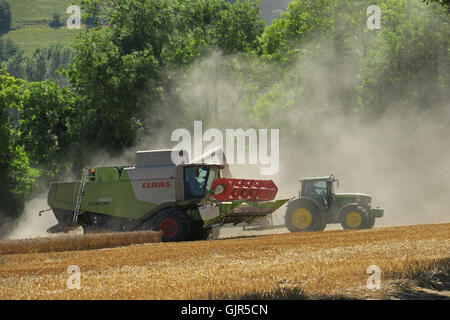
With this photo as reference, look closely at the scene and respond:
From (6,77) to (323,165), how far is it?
2320 cm

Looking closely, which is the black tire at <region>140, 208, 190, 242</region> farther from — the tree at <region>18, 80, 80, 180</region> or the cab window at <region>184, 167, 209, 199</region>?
the tree at <region>18, 80, 80, 180</region>

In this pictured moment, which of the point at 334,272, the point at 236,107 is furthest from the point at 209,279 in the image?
the point at 236,107

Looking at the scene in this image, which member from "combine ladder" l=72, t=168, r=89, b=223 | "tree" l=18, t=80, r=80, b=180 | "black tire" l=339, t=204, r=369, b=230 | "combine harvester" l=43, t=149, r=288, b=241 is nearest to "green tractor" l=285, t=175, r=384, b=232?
"black tire" l=339, t=204, r=369, b=230

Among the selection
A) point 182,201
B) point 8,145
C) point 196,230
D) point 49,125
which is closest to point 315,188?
point 196,230

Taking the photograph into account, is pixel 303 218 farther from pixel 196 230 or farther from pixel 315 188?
pixel 196 230

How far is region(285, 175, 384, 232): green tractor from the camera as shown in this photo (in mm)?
21250

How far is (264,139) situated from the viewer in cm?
3741

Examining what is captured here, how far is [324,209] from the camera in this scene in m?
21.6

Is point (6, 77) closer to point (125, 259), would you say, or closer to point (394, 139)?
point (394, 139)

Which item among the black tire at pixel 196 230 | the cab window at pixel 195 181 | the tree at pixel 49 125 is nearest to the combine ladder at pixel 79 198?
the cab window at pixel 195 181

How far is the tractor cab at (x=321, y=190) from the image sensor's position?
21.7 m

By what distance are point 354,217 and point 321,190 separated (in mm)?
1512
